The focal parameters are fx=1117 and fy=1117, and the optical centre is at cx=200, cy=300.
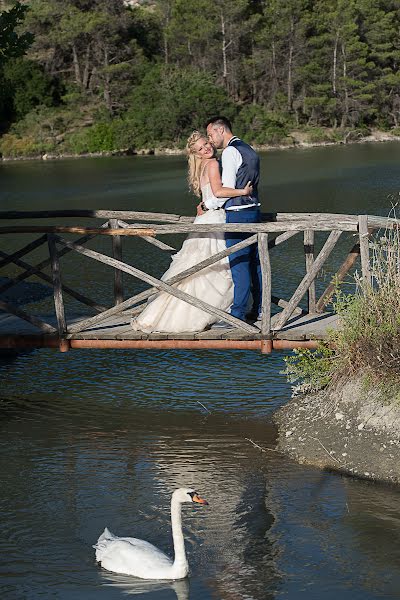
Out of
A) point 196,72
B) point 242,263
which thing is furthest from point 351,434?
point 196,72

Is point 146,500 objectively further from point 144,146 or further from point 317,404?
point 144,146

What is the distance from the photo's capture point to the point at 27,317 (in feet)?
37.3

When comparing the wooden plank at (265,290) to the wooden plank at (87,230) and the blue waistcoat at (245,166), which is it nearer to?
the blue waistcoat at (245,166)

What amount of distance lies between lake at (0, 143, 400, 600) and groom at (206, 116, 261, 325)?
127 centimetres

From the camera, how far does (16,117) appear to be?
278ft

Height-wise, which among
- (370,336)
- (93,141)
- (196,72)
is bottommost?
(93,141)

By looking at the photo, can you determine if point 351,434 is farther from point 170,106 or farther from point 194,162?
point 170,106

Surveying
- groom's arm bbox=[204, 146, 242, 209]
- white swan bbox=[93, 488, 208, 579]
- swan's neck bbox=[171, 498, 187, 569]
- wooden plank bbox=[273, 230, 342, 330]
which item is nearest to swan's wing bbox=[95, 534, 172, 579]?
white swan bbox=[93, 488, 208, 579]

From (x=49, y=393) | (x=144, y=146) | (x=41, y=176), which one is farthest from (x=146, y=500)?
(x=144, y=146)

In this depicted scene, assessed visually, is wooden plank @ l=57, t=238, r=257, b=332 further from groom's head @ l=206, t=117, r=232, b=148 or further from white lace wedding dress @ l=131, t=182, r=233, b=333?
groom's head @ l=206, t=117, r=232, b=148

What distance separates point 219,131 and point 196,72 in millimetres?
80476

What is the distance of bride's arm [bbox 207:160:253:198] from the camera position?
10773mm

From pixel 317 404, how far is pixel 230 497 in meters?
1.68

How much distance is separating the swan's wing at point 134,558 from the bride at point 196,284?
3.66 meters
